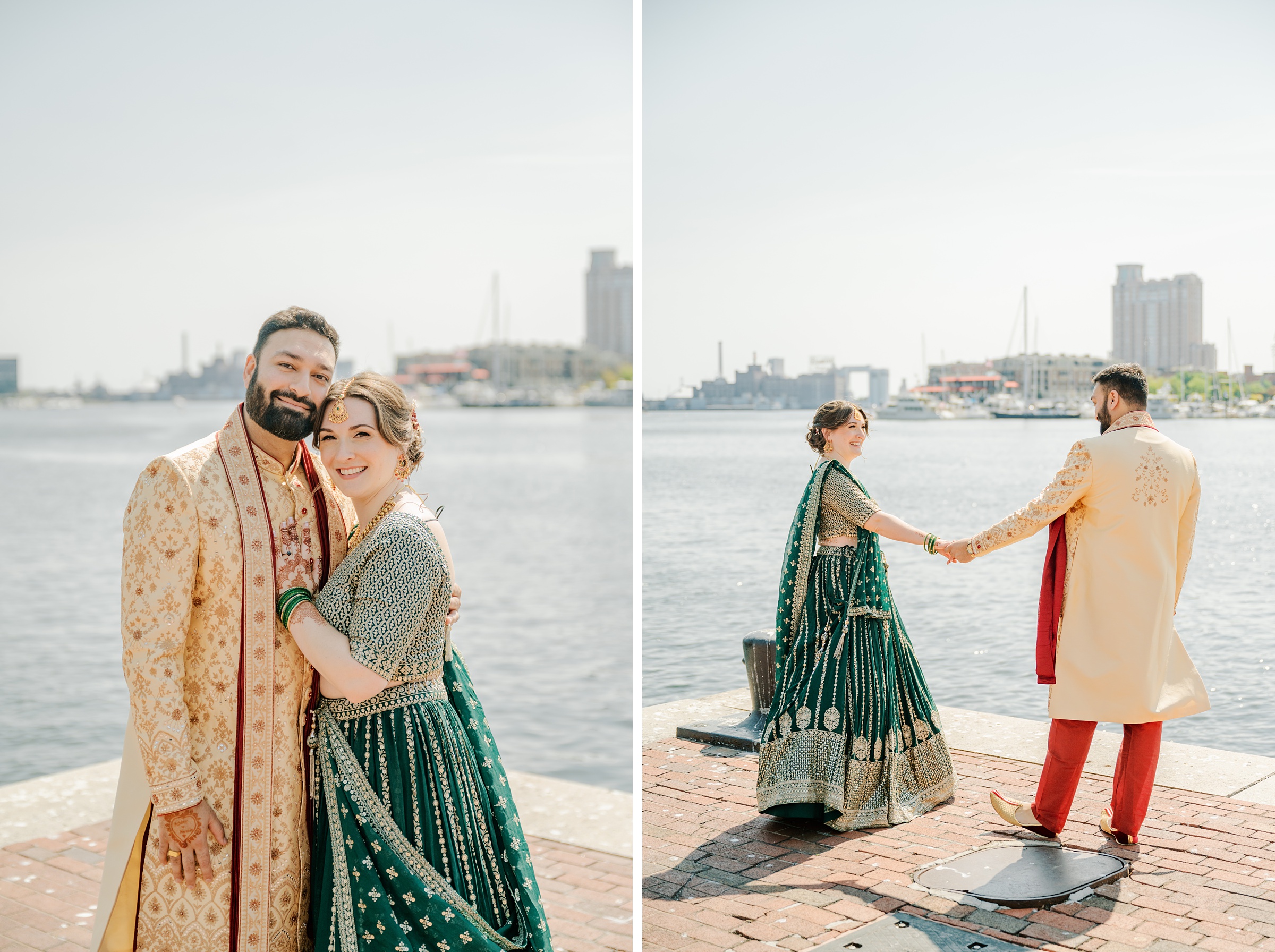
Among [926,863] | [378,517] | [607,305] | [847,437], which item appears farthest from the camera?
[607,305]

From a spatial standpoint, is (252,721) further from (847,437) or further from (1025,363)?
(1025,363)

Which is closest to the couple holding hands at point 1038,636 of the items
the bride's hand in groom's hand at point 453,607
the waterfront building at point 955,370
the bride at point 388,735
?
the bride's hand in groom's hand at point 453,607

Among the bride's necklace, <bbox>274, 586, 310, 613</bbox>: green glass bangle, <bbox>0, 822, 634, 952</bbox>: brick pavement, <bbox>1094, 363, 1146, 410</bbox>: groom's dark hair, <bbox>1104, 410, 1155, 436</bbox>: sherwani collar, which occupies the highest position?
<bbox>1094, 363, 1146, 410</bbox>: groom's dark hair

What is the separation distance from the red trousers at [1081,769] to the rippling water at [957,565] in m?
4.44

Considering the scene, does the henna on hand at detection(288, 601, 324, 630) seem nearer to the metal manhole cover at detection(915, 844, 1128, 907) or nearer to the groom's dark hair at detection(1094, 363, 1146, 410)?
the metal manhole cover at detection(915, 844, 1128, 907)

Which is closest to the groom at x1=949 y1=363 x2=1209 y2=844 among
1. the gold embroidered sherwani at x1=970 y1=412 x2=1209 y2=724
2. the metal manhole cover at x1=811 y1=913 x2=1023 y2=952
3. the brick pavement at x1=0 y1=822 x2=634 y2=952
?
the gold embroidered sherwani at x1=970 y1=412 x2=1209 y2=724

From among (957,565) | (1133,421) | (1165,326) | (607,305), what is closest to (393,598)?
(1133,421)

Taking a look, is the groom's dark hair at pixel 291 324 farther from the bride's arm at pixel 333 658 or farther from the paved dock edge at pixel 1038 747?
the paved dock edge at pixel 1038 747

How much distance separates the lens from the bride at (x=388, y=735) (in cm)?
265

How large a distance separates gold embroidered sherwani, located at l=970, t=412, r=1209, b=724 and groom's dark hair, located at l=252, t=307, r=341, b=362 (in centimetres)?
265

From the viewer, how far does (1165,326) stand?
33.8 meters

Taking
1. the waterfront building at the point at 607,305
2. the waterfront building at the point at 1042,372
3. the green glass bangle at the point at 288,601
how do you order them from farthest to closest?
the waterfront building at the point at 607,305, the waterfront building at the point at 1042,372, the green glass bangle at the point at 288,601

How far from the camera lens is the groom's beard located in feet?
8.92

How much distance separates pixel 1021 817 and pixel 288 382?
3.25 metres
